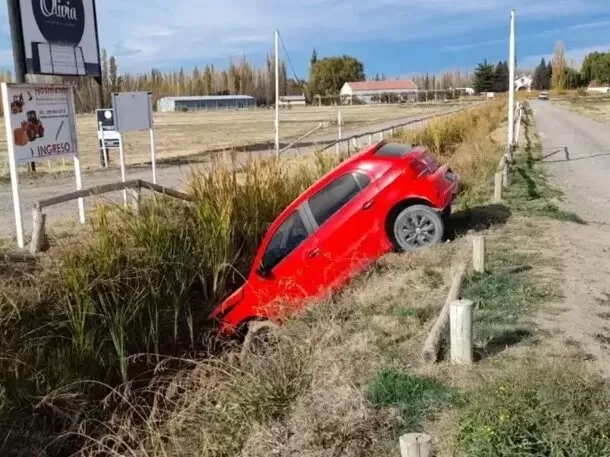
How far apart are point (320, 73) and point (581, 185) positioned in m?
139

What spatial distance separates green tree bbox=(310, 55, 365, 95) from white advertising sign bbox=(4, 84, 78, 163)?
13562 cm

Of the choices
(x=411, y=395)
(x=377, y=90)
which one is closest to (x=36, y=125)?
(x=411, y=395)

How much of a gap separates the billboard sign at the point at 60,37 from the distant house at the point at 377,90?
115 m

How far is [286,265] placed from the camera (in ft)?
25.4

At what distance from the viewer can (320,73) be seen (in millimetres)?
149625

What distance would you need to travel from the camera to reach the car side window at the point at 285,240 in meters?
7.85

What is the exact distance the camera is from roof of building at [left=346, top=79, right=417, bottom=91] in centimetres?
14075

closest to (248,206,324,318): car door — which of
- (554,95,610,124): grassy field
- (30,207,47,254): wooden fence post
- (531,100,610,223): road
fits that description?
(30,207,47,254): wooden fence post

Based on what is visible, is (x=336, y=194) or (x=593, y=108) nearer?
(x=336, y=194)

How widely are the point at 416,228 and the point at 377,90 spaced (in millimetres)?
135525

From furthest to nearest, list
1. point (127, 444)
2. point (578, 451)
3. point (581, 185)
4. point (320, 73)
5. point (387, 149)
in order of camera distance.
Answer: point (320, 73)
point (581, 185)
point (387, 149)
point (127, 444)
point (578, 451)

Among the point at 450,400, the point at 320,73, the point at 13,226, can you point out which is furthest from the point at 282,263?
the point at 320,73

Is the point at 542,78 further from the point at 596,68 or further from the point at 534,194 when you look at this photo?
the point at 534,194

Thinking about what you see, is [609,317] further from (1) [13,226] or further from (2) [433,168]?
(1) [13,226]
